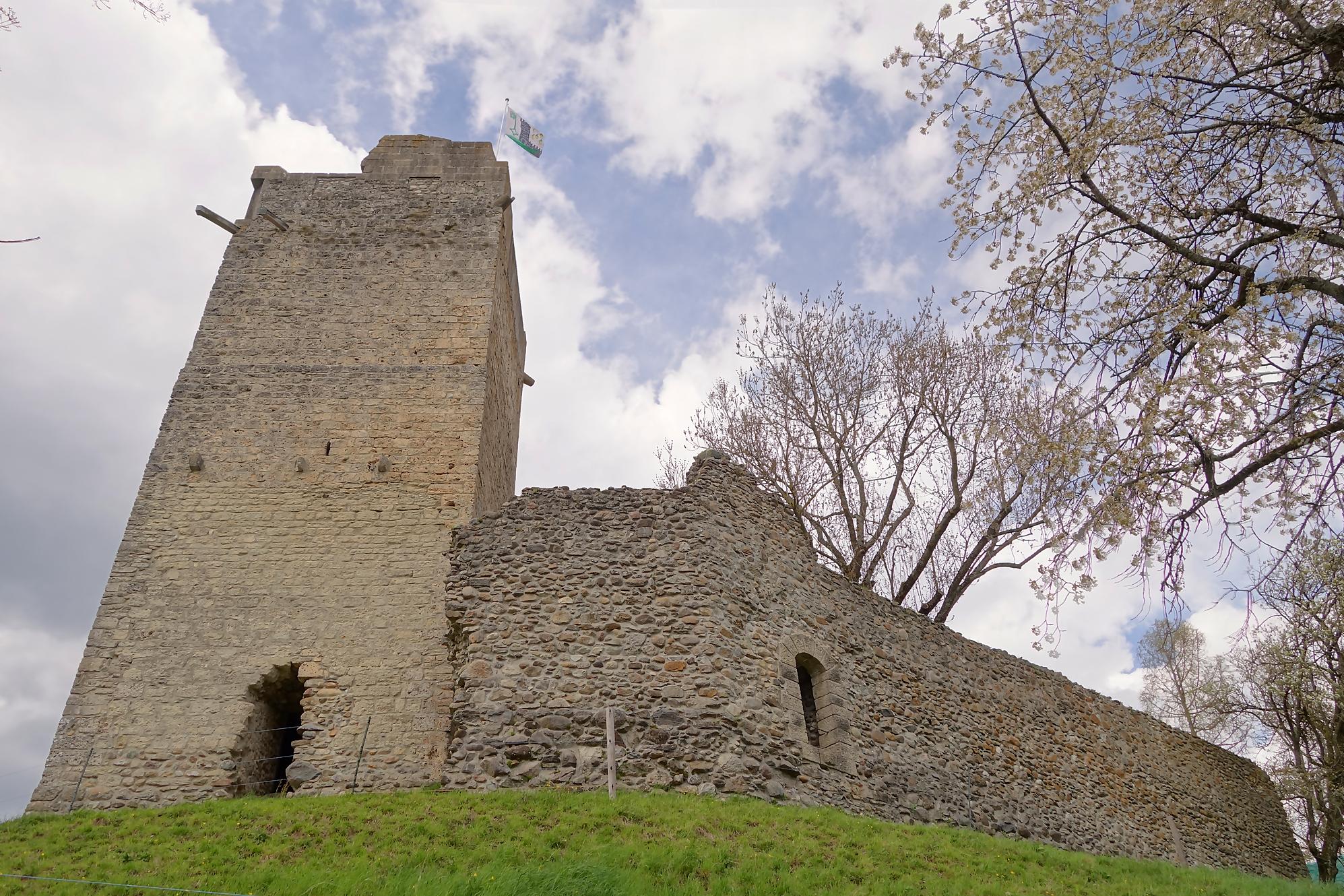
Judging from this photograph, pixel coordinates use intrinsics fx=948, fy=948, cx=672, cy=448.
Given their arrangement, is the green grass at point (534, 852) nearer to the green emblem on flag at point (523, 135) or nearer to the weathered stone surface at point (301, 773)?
the weathered stone surface at point (301, 773)

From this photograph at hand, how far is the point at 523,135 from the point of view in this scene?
19562 millimetres

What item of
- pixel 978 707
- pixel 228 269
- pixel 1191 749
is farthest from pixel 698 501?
pixel 1191 749

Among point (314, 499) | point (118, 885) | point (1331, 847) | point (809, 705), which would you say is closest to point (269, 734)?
point (314, 499)

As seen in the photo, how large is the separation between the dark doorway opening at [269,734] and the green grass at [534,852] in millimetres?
2082

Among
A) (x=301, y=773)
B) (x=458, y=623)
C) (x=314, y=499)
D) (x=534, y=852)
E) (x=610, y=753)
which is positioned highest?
(x=314, y=499)

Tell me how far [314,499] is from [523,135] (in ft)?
30.0

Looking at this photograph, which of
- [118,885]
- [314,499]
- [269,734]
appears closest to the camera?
[118,885]

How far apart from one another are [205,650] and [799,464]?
35.4 feet

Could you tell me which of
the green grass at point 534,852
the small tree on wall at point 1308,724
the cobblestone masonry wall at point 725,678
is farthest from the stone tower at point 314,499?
the small tree on wall at point 1308,724

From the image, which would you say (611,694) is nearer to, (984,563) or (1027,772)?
(1027,772)

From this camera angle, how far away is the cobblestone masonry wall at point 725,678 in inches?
399

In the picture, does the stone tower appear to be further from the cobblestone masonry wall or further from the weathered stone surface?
the cobblestone masonry wall

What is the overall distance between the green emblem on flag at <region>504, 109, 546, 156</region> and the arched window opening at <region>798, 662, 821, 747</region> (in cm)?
1246

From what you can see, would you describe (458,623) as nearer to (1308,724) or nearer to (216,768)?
(216,768)
